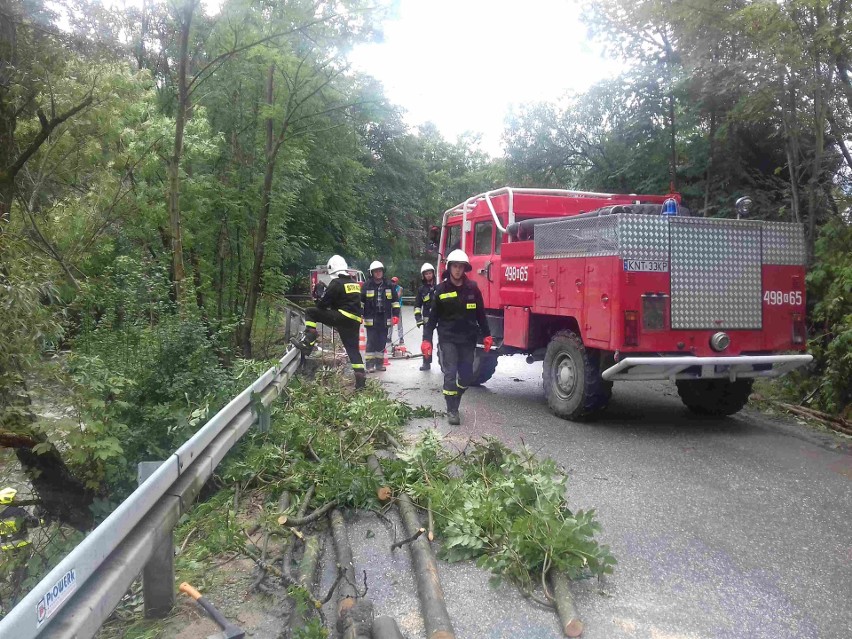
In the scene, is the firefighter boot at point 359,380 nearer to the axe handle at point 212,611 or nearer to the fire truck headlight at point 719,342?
the fire truck headlight at point 719,342

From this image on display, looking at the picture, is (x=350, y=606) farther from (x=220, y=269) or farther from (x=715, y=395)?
(x=220, y=269)

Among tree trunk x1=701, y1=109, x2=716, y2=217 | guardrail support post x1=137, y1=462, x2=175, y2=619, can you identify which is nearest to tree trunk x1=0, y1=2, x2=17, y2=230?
guardrail support post x1=137, y1=462, x2=175, y2=619

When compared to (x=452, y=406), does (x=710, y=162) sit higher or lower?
higher

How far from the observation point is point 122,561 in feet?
9.30

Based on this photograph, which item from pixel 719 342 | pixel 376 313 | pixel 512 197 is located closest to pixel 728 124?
pixel 512 197

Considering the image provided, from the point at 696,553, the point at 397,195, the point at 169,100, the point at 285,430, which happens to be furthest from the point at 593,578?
the point at 397,195

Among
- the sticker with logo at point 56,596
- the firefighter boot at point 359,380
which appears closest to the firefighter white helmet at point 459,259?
the firefighter boot at point 359,380

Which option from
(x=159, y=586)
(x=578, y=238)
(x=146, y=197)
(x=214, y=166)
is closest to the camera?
(x=159, y=586)

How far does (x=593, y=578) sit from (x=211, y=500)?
9.27 feet

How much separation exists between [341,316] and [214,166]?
151 inches

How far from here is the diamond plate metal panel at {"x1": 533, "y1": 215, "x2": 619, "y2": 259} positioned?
7.04 m

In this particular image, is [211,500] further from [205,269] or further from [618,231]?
[205,269]

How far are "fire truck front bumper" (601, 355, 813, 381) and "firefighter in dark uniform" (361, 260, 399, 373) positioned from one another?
573 centimetres

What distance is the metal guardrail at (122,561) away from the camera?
2.24m
